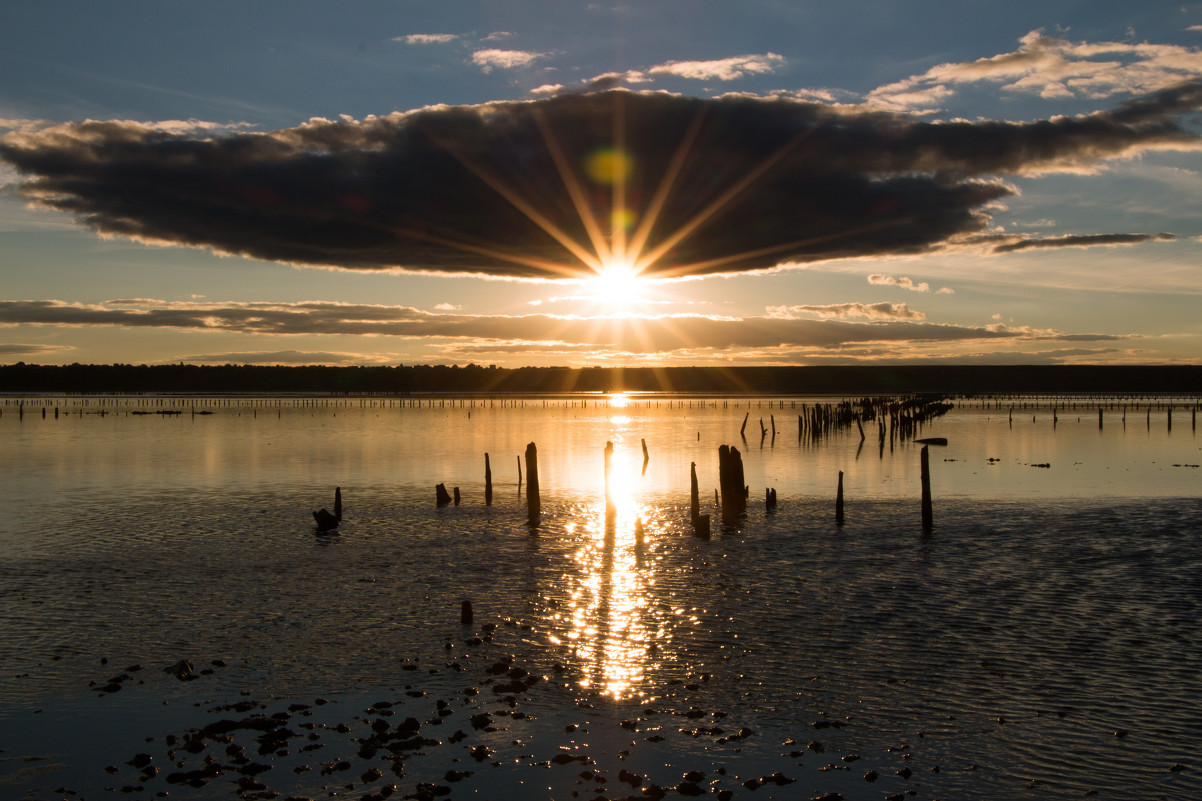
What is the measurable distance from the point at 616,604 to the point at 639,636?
96.7 inches

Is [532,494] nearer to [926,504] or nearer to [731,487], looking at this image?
[731,487]

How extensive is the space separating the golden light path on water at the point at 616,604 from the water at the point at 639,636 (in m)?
0.10

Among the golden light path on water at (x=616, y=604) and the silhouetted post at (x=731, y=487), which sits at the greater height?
the silhouetted post at (x=731, y=487)

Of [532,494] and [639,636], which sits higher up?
[532,494]

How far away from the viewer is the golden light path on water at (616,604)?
13.6 m

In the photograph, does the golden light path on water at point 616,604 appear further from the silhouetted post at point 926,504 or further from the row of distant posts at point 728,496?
the silhouetted post at point 926,504

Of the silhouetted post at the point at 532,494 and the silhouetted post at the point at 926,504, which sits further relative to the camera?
the silhouetted post at the point at 532,494

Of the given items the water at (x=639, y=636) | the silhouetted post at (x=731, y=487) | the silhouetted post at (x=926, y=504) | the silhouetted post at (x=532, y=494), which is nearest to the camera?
the water at (x=639, y=636)

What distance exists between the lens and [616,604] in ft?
58.3

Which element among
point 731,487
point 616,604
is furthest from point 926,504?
point 616,604

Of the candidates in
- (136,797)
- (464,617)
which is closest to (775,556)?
(464,617)

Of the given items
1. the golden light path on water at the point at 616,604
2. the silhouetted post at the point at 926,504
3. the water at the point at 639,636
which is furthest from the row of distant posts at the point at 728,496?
the golden light path on water at the point at 616,604

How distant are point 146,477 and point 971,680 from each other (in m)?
41.4

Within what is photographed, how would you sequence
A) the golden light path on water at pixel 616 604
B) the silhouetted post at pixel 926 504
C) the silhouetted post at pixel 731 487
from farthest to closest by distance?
1. the silhouetted post at pixel 731 487
2. the silhouetted post at pixel 926 504
3. the golden light path on water at pixel 616 604
